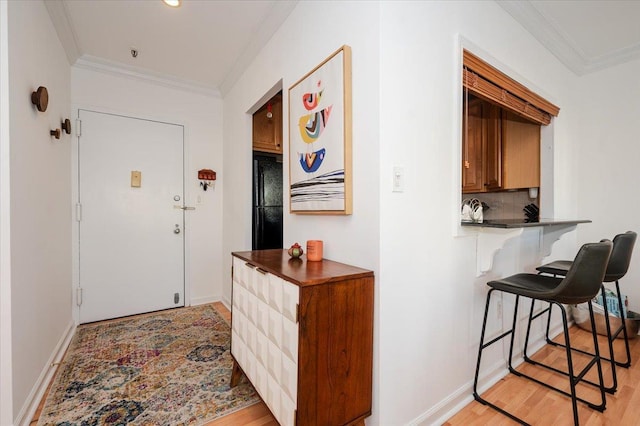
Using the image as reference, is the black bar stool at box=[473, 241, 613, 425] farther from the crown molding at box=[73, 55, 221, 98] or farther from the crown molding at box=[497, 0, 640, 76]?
the crown molding at box=[73, 55, 221, 98]

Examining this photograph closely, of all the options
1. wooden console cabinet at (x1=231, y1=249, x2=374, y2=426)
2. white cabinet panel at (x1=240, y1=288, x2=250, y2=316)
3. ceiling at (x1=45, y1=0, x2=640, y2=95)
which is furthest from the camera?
ceiling at (x1=45, y1=0, x2=640, y2=95)

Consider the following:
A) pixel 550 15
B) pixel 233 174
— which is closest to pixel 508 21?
pixel 550 15

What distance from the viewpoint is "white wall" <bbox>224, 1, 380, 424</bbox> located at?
4.17 feet

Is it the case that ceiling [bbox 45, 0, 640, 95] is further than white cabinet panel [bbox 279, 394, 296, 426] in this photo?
Yes

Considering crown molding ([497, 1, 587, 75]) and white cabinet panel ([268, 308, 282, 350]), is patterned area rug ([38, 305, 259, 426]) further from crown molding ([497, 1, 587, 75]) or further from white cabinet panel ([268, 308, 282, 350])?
crown molding ([497, 1, 587, 75])

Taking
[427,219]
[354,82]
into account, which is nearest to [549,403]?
[427,219]

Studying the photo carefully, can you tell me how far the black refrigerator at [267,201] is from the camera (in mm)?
2938

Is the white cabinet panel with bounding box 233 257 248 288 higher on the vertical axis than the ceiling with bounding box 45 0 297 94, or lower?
lower

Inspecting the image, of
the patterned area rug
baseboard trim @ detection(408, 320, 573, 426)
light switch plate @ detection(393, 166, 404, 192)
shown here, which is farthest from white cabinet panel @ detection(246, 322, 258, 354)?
light switch plate @ detection(393, 166, 404, 192)

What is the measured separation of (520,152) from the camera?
2637 millimetres

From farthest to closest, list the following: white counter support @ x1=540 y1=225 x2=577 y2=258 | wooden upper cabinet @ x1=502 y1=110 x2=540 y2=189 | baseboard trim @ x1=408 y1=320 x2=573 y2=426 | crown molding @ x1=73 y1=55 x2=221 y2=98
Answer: crown molding @ x1=73 y1=55 x2=221 y2=98, wooden upper cabinet @ x1=502 y1=110 x2=540 y2=189, white counter support @ x1=540 y1=225 x2=577 y2=258, baseboard trim @ x1=408 y1=320 x2=573 y2=426

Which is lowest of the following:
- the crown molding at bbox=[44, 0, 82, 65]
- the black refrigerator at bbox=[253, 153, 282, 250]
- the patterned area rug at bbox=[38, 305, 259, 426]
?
the patterned area rug at bbox=[38, 305, 259, 426]

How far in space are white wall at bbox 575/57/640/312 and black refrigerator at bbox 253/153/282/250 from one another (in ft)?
10.2

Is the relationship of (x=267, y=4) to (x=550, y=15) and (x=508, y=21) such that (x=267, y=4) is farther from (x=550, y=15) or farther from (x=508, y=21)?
(x=550, y=15)
